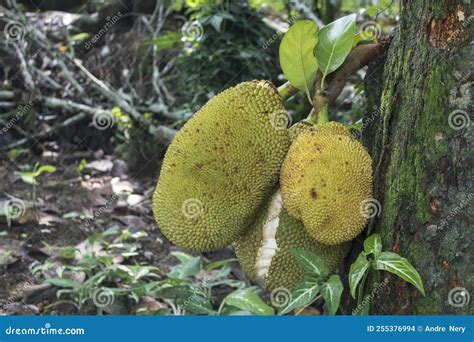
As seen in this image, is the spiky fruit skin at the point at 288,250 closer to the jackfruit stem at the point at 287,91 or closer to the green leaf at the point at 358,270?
the green leaf at the point at 358,270

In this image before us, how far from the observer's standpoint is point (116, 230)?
261 cm

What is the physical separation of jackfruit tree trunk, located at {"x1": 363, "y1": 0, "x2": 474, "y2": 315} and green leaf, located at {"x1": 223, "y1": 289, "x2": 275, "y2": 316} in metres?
0.34

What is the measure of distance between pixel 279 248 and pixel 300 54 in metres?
0.46

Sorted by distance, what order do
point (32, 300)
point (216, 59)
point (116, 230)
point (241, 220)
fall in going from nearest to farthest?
point (241, 220) → point (32, 300) → point (116, 230) → point (216, 59)

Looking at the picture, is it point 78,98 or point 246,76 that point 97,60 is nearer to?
point 78,98

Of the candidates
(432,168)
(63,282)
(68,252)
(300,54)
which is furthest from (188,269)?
(432,168)

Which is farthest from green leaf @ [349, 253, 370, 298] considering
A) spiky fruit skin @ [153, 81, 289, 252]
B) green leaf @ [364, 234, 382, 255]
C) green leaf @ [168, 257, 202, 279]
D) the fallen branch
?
green leaf @ [168, 257, 202, 279]

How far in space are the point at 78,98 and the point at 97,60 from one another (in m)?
0.48

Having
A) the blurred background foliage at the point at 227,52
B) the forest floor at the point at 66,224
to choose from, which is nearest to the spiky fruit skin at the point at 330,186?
the forest floor at the point at 66,224

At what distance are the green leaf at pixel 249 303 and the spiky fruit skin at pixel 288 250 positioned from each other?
0.11 metres

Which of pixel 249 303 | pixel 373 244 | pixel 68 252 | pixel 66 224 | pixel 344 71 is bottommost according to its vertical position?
pixel 66 224

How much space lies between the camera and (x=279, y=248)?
1.48m

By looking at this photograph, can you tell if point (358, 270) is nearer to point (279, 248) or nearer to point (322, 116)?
point (279, 248)

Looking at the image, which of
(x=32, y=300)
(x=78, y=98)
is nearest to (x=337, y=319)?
(x=32, y=300)
